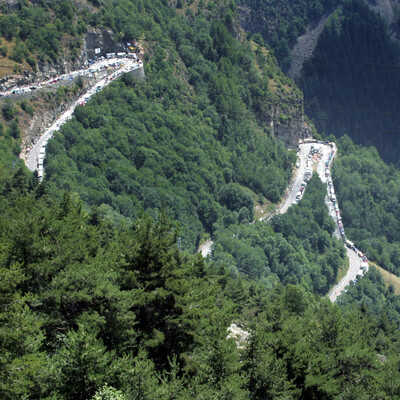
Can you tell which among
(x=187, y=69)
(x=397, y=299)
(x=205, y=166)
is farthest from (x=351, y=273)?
(x=187, y=69)

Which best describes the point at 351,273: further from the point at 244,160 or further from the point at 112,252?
the point at 112,252

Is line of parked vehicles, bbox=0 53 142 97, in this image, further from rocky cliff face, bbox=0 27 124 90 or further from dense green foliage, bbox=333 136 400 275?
dense green foliage, bbox=333 136 400 275

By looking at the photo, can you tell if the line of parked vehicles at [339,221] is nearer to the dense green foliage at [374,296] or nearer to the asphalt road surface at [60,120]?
the dense green foliage at [374,296]

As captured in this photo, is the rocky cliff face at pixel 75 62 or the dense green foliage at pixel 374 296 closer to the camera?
the rocky cliff face at pixel 75 62

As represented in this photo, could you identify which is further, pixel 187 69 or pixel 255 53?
pixel 255 53

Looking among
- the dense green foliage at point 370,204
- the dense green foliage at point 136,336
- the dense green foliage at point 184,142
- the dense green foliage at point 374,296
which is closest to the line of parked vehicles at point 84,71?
the dense green foliage at point 184,142

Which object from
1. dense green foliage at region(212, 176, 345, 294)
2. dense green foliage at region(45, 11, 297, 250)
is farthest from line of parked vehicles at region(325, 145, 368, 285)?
dense green foliage at region(45, 11, 297, 250)
